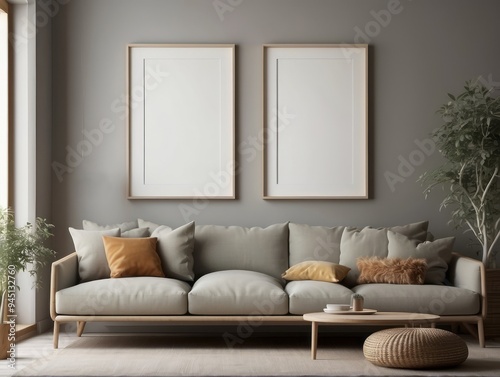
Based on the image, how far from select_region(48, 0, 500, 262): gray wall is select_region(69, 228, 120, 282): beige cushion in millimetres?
588

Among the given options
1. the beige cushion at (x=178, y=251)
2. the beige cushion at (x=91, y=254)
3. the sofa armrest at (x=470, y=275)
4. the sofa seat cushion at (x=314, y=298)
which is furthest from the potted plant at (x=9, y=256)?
the sofa armrest at (x=470, y=275)

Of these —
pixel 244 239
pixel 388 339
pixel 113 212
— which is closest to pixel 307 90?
pixel 244 239

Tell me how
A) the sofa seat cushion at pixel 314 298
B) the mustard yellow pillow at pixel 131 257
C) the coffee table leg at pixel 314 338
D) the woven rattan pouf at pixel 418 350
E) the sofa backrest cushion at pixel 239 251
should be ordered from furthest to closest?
the sofa backrest cushion at pixel 239 251 → the mustard yellow pillow at pixel 131 257 → the sofa seat cushion at pixel 314 298 → the coffee table leg at pixel 314 338 → the woven rattan pouf at pixel 418 350

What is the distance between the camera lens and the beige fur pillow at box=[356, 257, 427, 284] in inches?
226

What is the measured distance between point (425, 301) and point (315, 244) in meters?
1.09

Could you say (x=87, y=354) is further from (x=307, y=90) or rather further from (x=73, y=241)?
(x=307, y=90)

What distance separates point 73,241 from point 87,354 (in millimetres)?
1312

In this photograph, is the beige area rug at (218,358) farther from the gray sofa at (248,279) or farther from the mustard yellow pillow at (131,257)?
the mustard yellow pillow at (131,257)

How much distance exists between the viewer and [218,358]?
5.29 meters

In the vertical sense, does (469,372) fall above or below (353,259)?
below

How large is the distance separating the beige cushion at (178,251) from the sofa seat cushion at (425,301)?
1.35 m

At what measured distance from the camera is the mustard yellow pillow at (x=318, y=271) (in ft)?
Result: 18.9

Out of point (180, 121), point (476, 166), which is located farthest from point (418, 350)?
point (180, 121)

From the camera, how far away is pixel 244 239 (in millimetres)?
6277
